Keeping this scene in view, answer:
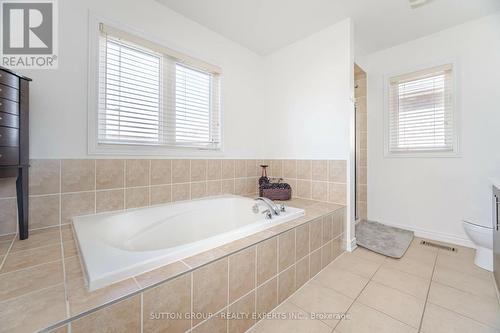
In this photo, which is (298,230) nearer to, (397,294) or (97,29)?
(397,294)

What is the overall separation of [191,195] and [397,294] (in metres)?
1.90

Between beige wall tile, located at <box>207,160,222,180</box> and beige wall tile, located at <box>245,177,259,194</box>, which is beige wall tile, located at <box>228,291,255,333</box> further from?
beige wall tile, located at <box>245,177,259,194</box>

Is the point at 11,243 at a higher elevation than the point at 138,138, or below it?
below

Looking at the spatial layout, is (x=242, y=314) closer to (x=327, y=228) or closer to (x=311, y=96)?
(x=327, y=228)

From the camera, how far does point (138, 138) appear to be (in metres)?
1.78

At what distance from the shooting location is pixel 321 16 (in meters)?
2.04

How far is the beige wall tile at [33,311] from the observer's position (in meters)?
0.58

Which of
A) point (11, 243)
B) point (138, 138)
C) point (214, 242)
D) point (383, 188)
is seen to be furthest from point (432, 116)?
point (11, 243)

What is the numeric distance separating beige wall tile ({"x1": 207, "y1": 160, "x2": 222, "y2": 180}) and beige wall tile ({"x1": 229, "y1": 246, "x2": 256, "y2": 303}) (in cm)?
127

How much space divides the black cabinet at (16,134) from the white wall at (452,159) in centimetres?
345

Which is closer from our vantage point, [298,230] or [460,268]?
Result: [298,230]

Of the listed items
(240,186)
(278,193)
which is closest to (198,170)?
(240,186)

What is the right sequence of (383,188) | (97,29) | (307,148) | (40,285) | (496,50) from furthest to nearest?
(383,188), (307,148), (496,50), (97,29), (40,285)

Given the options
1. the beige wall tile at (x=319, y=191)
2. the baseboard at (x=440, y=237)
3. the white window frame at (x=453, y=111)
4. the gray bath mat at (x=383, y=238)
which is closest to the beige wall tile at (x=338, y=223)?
the beige wall tile at (x=319, y=191)
